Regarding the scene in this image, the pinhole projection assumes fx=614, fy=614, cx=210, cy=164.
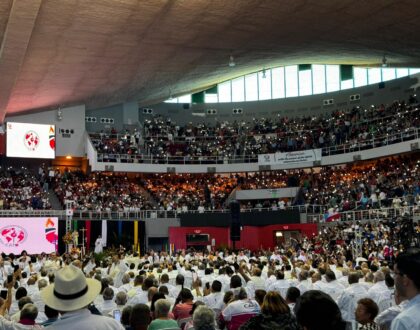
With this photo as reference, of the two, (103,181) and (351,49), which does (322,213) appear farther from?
(103,181)

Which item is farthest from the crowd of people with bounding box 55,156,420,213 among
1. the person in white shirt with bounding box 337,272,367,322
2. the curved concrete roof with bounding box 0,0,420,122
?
the person in white shirt with bounding box 337,272,367,322

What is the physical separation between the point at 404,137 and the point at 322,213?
24.4 feet

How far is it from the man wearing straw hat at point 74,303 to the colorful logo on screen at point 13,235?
32.1 m

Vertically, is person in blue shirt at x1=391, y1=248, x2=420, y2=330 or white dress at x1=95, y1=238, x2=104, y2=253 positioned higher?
person in blue shirt at x1=391, y1=248, x2=420, y2=330

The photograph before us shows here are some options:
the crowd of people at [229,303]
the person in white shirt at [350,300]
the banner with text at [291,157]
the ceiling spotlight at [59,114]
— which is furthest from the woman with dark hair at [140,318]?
the ceiling spotlight at [59,114]

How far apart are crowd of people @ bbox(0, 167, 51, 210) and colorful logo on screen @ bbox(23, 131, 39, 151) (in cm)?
252

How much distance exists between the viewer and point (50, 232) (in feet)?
119

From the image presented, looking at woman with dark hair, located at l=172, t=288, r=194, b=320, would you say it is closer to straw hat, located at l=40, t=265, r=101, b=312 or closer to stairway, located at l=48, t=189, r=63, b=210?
straw hat, located at l=40, t=265, r=101, b=312

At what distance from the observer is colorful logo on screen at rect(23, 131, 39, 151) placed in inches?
1694

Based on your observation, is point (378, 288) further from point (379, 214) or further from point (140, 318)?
point (379, 214)

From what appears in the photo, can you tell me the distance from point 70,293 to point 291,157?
1678 inches

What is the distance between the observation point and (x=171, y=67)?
1510 inches

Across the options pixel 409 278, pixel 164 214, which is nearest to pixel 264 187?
pixel 164 214

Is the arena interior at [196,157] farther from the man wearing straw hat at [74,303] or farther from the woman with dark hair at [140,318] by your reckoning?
the man wearing straw hat at [74,303]
